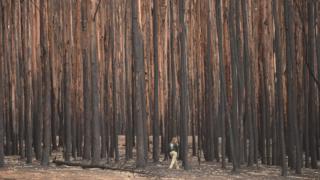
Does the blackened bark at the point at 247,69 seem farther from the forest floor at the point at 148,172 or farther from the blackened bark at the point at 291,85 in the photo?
the blackened bark at the point at 291,85

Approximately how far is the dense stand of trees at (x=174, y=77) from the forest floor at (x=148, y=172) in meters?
0.21

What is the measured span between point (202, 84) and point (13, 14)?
13.9 ft

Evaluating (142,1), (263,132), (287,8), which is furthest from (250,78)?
(142,1)

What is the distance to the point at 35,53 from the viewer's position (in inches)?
400

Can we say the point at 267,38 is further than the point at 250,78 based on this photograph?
Yes

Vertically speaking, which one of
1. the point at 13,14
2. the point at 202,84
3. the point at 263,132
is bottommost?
the point at 263,132

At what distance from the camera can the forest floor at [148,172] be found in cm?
686

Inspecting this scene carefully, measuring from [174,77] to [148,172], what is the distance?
223cm

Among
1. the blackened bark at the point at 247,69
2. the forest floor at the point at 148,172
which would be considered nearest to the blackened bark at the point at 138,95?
the forest floor at the point at 148,172

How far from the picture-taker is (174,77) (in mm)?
9031

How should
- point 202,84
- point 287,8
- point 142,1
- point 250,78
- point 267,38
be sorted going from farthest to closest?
point 142,1
point 202,84
point 267,38
point 250,78
point 287,8

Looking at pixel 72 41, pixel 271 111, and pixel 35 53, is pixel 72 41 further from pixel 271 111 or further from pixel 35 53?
pixel 271 111

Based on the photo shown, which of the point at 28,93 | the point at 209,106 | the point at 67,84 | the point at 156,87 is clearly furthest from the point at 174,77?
the point at 28,93

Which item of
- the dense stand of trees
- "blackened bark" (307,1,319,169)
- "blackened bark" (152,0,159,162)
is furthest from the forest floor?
"blackened bark" (152,0,159,162)
